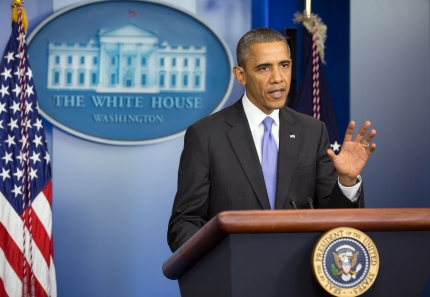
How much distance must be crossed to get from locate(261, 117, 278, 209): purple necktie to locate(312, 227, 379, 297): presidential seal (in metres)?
0.79

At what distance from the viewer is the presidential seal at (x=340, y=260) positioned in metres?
1.26

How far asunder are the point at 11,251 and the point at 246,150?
198cm

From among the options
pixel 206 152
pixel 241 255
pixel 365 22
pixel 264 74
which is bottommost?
pixel 241 255

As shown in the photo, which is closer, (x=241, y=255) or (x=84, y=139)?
(x=241, y=255)

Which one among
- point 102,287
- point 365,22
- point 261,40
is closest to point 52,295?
point 102,287

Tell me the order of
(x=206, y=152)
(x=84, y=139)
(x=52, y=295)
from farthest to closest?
(x=84, y=139) < (x=52, y=295) < (x=206, y=152)

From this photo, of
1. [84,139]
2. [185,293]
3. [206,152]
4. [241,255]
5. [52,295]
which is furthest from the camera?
[84,139]

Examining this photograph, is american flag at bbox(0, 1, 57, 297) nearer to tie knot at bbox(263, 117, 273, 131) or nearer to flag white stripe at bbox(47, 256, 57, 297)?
flag white stripe at bbox(47, 256, 57, 297)

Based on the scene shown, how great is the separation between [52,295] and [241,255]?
2.59m

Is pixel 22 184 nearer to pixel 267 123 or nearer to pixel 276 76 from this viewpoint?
pixel 267 123

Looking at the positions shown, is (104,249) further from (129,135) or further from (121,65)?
(121,65)

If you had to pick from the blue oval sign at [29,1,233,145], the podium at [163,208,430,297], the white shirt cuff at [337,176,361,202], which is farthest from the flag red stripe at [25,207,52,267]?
the podium at [163,208,430,297]

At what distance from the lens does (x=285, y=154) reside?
6.88 ft

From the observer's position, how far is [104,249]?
3934 millimetres
